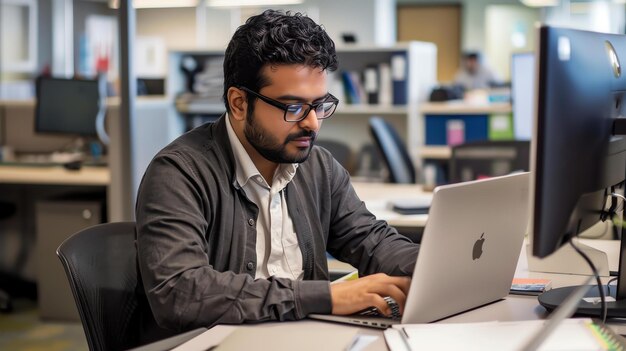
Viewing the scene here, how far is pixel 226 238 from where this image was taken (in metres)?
1.67

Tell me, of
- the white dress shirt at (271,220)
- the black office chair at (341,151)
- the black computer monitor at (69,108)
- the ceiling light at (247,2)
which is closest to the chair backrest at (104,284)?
the white dress shirt at (271,220)

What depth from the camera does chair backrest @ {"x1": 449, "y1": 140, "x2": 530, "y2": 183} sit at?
3.54 metres

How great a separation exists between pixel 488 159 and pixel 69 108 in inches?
102

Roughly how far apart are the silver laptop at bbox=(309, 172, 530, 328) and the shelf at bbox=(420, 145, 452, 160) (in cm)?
370

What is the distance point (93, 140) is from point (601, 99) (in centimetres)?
416

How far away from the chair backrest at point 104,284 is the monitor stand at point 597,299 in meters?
0.81

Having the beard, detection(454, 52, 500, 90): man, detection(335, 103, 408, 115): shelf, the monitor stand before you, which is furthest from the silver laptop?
detection(454, 52, 500, 90): man

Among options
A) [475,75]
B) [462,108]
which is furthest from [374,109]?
[475,75]

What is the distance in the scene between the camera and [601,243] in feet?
7.10

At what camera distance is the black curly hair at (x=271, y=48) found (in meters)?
1.64

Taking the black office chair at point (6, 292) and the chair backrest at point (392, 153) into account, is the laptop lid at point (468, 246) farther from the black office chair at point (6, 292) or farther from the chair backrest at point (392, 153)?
the black office chair at point (6, 292)

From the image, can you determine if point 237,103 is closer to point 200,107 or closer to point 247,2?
point 200,107

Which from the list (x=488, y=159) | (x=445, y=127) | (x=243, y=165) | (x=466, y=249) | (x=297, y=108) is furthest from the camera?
(x=445, y=127)

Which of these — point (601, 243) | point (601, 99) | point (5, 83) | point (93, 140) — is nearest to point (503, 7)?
point (5, 83)
